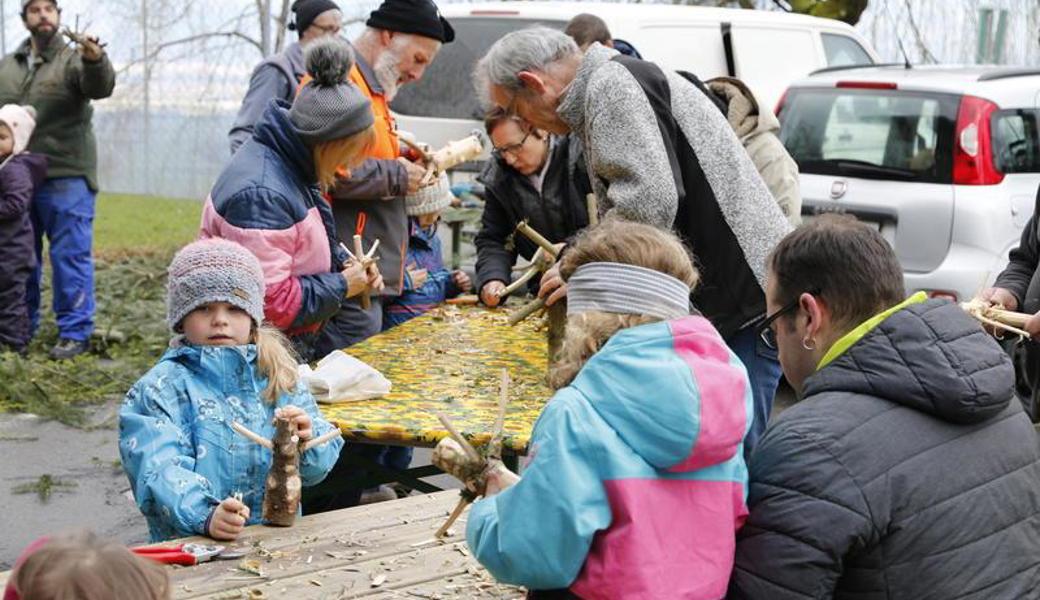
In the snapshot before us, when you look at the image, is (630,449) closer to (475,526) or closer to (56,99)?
(475,526)

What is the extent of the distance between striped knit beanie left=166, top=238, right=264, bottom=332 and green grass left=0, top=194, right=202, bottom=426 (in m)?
3.66

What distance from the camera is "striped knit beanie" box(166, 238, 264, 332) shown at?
319 cm

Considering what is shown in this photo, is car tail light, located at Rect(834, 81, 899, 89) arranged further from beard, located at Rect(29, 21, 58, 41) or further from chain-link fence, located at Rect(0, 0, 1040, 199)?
chain-link fence, located at Rect(0, 0, 1040, 199)

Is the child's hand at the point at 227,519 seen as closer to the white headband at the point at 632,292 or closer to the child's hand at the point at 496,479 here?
the child's hand at the point at 496,479

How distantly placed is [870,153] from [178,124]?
7697 millimetres

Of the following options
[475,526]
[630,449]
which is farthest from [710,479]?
[475,526]

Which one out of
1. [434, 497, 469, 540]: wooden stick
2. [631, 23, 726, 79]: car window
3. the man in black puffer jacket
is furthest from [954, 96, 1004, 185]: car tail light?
the man in black puffer jacket

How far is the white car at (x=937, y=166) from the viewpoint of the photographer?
23.6 feet

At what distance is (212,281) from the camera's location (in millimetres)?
3197

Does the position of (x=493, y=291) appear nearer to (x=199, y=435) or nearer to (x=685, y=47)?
(x=199, y=435)

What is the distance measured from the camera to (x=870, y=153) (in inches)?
300

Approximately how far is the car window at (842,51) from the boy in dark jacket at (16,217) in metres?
6.00

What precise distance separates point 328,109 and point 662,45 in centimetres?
542

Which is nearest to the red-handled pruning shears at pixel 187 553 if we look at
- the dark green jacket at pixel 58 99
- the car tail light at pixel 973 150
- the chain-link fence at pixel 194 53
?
the car tail light at pixel 973 150
